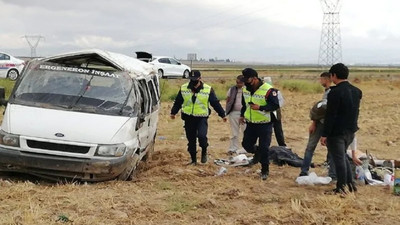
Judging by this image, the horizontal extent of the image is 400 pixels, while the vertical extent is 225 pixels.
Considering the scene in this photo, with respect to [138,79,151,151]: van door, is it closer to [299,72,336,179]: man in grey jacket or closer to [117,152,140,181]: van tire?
[117,152,140,181]: van tire

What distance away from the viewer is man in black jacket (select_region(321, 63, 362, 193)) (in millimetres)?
6555

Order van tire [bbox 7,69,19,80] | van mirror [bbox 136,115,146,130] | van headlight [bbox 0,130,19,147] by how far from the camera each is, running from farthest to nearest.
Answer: van tire [bbox 7,69,19,80], van mirror [bbox 136,115,146,130], van headlight [bbox 0,130,19,147]

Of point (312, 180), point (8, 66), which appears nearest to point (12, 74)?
point (8, 66)

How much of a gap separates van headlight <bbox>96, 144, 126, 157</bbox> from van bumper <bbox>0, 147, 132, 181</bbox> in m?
0.07

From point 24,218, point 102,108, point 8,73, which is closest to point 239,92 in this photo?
point 102,108

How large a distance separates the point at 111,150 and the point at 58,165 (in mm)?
689

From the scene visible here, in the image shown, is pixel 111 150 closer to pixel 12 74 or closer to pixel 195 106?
pixel 195 106

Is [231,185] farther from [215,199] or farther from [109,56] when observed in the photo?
[109,56]

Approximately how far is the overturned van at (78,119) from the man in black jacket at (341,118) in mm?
2669

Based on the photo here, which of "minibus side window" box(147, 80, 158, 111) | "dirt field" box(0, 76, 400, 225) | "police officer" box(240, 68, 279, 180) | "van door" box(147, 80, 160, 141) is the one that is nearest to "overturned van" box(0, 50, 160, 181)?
"dirt field" box(0, 76, 400, 225)

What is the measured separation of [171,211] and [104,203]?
0.75 meters

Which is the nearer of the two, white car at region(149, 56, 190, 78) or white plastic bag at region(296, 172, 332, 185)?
white plastic bag at region(296, 172, 332, 185)

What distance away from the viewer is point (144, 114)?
8.13 metres

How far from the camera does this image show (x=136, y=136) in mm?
7621
